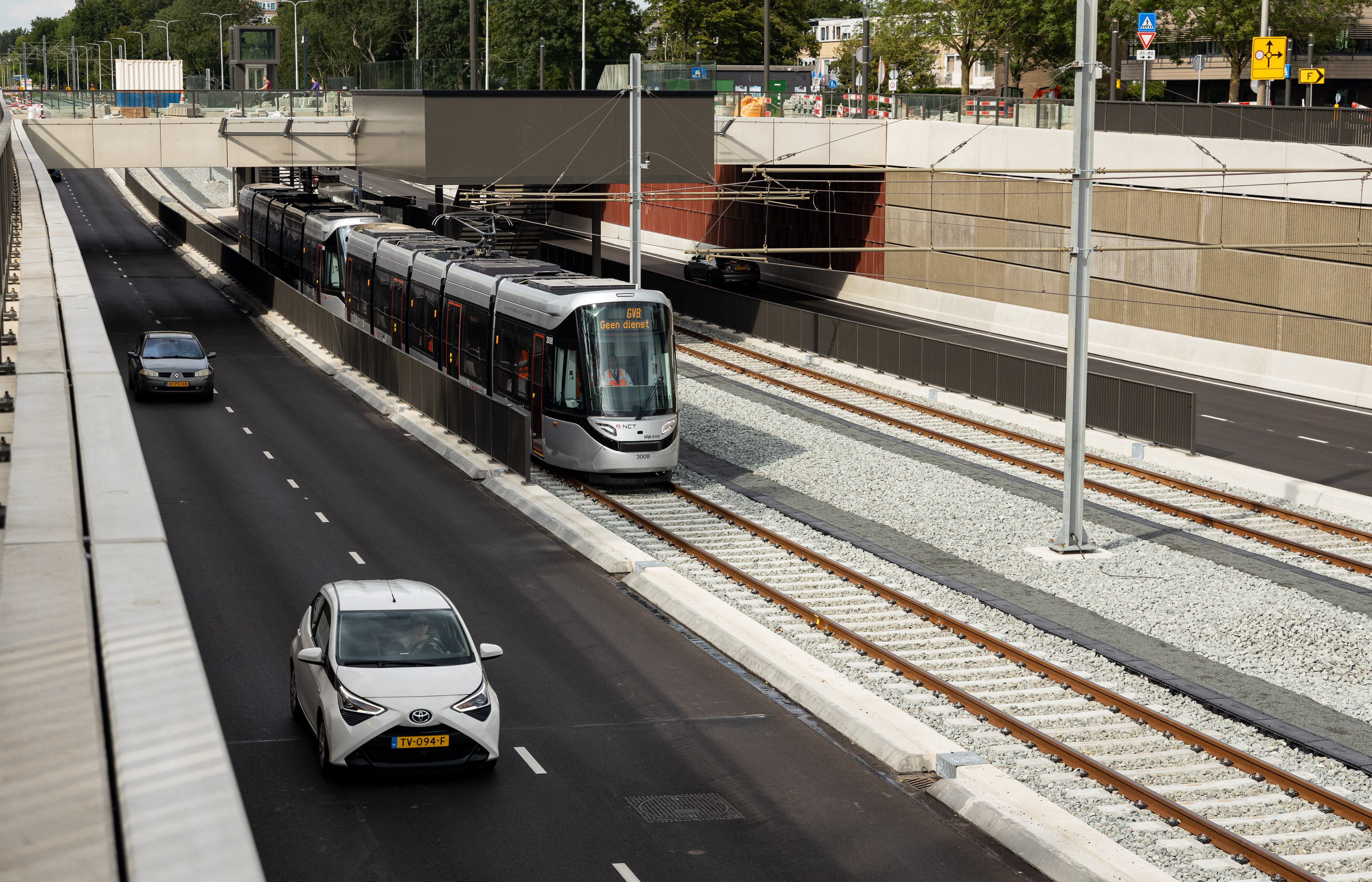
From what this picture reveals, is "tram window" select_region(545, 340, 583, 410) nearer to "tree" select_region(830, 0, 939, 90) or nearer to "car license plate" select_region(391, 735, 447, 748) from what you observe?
"car license plate" select_region(391, 735, 447, 748)

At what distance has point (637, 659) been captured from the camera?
18344 millimetres

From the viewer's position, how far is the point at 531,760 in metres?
14.9

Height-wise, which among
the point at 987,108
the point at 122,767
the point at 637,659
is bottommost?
the point at 637,659

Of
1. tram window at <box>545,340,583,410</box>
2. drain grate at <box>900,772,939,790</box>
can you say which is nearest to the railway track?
tram window at <box>545,340,583,410</box>

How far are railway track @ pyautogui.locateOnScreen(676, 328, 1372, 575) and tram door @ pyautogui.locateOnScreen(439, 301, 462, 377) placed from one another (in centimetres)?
929

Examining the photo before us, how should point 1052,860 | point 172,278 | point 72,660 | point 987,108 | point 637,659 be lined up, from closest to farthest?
point 72,660 → point 1052,860 → point 637,659 → point 987,108 → point 172,278

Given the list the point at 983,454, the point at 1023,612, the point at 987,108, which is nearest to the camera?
the point at 1023,612

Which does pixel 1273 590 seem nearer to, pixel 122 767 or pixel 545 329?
pixel 545 329

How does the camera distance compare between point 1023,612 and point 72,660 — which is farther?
point 1023,612

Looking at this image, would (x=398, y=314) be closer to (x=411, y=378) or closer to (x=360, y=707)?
(x=411, y=378)

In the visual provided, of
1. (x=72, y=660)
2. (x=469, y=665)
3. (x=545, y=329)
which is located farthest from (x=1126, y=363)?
(x=72, y=660)

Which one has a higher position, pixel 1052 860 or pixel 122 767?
pixel 122 767

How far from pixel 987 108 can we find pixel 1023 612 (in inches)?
1342

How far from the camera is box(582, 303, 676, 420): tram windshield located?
27203 mm
